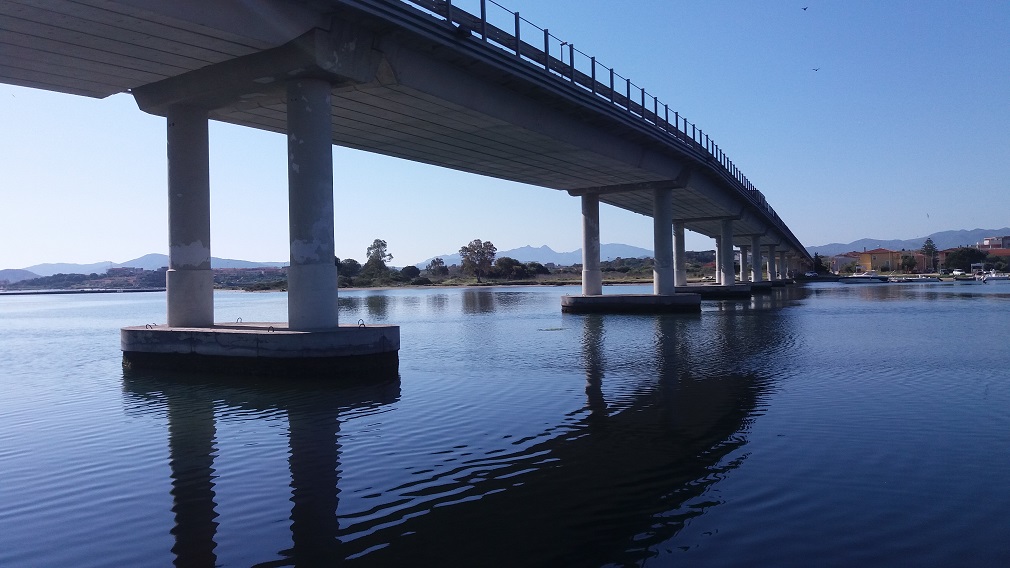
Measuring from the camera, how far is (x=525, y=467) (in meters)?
10.4

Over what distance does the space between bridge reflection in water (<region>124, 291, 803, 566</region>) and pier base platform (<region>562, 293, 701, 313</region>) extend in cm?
3059

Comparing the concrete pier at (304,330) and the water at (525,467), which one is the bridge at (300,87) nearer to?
the concrete pier at (304,330)

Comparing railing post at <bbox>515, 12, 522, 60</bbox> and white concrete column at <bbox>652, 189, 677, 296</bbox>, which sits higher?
railing post at <bbox>515, 12, 522, 60</bbox>

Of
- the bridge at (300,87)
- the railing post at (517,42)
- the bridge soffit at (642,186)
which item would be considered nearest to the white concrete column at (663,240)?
the bridge soffit at (642,186)

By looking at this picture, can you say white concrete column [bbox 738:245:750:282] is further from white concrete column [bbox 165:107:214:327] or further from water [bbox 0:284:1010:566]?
white concrete column [bbox 165:107:214:327]

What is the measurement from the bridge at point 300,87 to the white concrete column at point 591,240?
17.1 metres

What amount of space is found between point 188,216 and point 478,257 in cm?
15949

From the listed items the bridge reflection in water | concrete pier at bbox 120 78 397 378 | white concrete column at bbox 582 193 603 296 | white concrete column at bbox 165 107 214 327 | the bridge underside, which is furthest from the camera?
white concrete column at bbox 582 193 603 296

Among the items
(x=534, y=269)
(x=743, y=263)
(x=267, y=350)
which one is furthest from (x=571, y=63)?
(x=534, y=269)

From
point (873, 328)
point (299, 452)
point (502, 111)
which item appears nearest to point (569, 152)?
point (502, 111)

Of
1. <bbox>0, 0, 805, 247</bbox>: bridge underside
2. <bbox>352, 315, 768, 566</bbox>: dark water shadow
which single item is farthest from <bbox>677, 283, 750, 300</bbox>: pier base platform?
<bbox>352, 315, 768, 566</bbox>: dark water shadow

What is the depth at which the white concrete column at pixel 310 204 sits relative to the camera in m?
21.0

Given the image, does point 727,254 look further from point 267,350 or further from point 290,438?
point 290,438

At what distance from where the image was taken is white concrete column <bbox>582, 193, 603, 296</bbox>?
51906 mm
